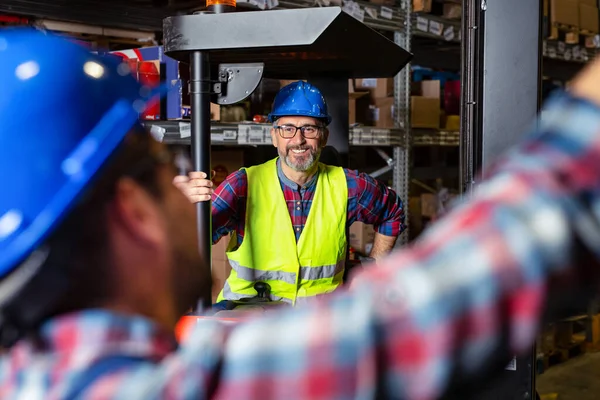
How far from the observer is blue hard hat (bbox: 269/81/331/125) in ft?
12.4

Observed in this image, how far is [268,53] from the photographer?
2555 millimetres

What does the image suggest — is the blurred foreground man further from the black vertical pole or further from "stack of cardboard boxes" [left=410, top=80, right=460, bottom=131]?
"stack of cardboard boxes" [left=410, top=80, right=460, bottom=131]

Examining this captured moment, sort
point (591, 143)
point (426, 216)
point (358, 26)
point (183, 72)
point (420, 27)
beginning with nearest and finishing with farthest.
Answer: point (591, 143)
point (358, 26)
point (183, 72)
point (420, 27)
point (426, 216)

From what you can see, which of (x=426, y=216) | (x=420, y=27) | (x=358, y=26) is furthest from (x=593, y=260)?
(x=426, y=216)

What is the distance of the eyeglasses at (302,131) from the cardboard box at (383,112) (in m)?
2.17

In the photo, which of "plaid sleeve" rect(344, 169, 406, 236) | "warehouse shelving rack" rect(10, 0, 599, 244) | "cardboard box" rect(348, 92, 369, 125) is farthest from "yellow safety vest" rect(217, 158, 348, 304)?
"cardboard box" rect(348, 92, 369, 125)

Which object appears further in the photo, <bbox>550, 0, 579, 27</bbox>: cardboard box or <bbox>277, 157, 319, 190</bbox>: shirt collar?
<bbox>550, 0, 579, 27</bbox>: cardboard box

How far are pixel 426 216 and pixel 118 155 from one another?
19.9ft

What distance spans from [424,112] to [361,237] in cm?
133

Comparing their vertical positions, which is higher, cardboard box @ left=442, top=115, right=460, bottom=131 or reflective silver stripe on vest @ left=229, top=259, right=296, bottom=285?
cardboard box @ left=442, top=115, right=460, bottom=131

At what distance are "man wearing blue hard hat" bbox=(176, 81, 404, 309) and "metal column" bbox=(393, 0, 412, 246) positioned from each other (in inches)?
79.8

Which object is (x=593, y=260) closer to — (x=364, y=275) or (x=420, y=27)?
(x=364, y=275)

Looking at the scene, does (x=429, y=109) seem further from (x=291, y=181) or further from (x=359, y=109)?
(x=291, y=181)

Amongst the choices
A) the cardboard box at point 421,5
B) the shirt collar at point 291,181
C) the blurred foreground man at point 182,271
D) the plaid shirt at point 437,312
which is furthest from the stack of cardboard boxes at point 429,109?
the plaid shirt at point 437,312
